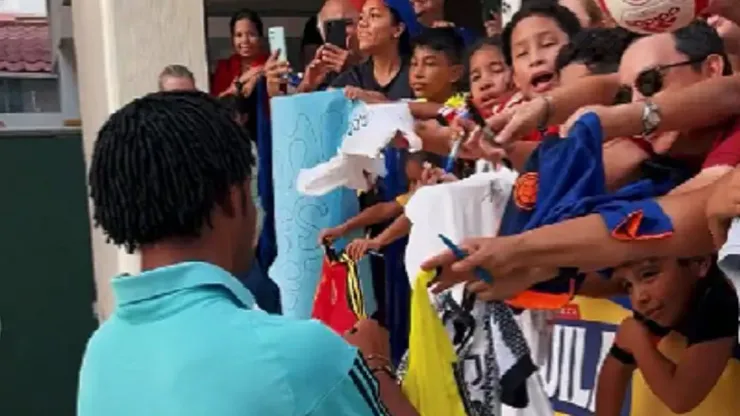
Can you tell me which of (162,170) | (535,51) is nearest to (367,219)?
(535,51)

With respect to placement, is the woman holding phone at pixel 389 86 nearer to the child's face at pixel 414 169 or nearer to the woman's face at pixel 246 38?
the child's face at pixel 414 169

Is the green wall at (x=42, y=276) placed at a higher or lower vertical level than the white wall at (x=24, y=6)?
lower

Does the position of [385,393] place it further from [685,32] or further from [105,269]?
[105,269]

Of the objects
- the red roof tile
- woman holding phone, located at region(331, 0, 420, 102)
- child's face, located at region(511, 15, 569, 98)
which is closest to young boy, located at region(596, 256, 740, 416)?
child's face, located at region(511, 15, 569, 98)

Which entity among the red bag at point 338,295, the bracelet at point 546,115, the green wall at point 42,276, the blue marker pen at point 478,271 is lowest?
the green wall at point 42,276

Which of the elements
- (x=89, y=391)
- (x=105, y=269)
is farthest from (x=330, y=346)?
(x=105, y=269)

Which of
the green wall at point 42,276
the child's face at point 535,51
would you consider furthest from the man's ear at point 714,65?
the green wall at point 42,276

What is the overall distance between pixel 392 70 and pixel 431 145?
953 millimetres

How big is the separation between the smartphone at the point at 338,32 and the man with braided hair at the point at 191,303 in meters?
2.94

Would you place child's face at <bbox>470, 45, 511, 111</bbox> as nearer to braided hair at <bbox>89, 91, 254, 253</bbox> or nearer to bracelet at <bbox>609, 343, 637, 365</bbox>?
bracelet at <bbox>609, 343, 637, 365</bbox>

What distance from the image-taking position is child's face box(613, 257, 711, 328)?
211 centimetres

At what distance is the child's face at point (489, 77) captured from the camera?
3180 mm

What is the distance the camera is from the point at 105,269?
20.0 ft

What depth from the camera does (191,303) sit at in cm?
144
